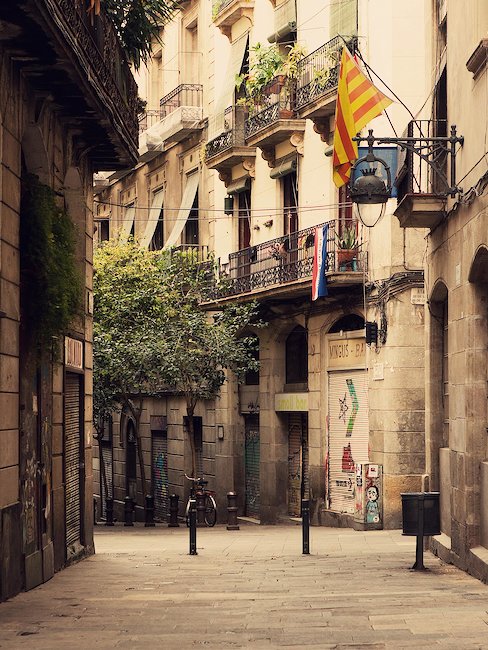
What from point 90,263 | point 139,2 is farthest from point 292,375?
point 139,2

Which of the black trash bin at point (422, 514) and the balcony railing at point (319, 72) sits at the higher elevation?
the balcony railing at point (319, 72)

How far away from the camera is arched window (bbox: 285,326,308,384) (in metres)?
30.7

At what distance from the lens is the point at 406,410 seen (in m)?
25.1

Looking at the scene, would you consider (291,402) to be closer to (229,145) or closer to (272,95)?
(229,145)

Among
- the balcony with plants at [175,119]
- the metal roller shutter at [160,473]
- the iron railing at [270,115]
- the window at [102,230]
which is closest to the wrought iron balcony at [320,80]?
the iron railing at [270,115]

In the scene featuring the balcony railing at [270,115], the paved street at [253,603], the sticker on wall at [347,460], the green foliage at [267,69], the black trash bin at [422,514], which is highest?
the green foliage at [267,69]

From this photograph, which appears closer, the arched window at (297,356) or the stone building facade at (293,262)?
the stone building facade at (293,262)

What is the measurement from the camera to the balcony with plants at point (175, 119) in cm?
3609

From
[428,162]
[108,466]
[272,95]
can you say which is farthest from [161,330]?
[428,162]

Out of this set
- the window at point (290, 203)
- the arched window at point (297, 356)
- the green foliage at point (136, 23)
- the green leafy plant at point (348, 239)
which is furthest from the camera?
the arched window at point (297, 356)

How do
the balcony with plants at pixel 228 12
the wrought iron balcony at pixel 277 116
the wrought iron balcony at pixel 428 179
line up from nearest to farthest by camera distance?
1. the wrought iron balcony at pixel 428 179
2. the wrought iron balcony at pixel 277 116
3. the balcony with plants at pixel 228 12

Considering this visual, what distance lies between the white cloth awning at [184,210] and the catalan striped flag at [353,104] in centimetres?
1796

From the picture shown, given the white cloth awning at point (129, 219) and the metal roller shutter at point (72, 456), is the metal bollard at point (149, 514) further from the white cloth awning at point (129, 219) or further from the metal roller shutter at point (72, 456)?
the white cloth awning at point (129, 219)

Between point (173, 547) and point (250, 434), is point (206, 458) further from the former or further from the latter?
point (173, 547)
